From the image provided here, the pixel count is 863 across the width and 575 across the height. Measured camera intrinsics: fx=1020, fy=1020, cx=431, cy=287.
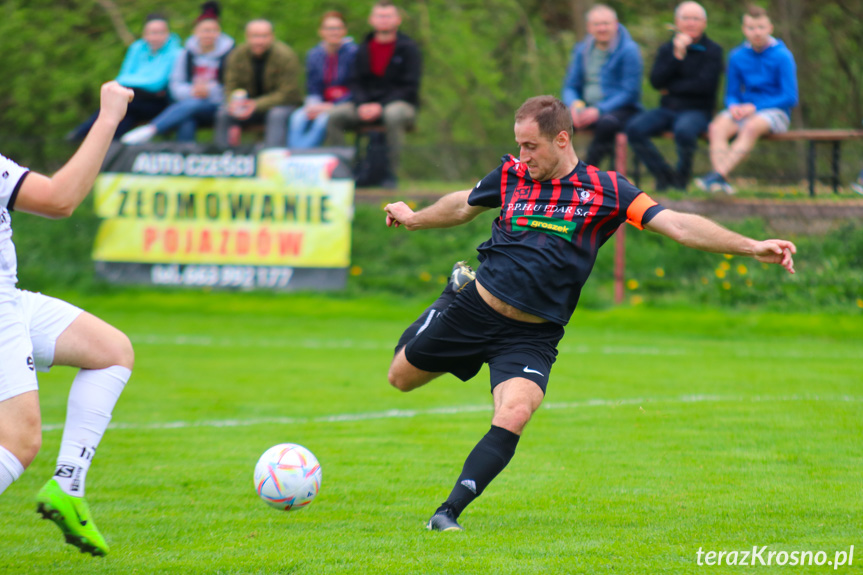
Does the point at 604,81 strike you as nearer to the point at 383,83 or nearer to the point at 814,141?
the point at 814,141

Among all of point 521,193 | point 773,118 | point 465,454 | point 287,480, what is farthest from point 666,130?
point 287,480

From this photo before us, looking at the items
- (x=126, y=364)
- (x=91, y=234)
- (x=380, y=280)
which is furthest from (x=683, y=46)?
(x=126, y=364)

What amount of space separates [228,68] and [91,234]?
3.09m

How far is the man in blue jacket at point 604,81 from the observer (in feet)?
41.3

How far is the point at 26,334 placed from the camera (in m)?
4.18

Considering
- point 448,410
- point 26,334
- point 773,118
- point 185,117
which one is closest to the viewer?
point 26,334

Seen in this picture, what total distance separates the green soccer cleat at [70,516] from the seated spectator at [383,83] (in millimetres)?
9933

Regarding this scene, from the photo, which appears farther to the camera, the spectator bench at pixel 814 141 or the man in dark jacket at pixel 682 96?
the spectator bench at pixel 814 141

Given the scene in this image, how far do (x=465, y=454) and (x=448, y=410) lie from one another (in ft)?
5.50

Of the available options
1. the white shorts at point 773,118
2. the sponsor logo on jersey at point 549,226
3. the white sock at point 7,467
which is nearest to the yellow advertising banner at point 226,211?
the white shorts at point 773,118

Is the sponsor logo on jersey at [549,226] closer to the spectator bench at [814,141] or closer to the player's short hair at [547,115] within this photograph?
the player's short hair at [547,115]

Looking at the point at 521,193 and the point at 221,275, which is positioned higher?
the point at 521,193

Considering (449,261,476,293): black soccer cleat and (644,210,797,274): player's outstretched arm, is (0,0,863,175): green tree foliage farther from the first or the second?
(644,210,797,274): player's outstretched arm

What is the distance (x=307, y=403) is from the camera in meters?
8.62
